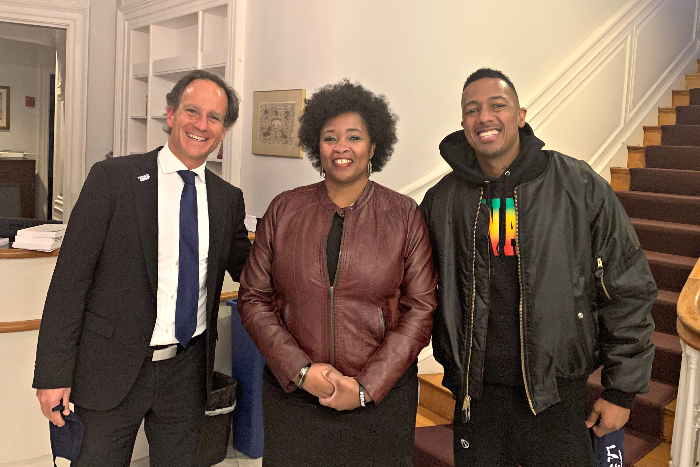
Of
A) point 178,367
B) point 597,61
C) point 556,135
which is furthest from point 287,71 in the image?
point 178,367

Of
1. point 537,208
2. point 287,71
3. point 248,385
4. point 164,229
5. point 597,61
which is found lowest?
point 248,385

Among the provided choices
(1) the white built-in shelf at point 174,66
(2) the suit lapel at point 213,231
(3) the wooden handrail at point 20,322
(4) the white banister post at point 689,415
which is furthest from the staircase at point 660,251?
(1) the white built-in shelf at point 174,66

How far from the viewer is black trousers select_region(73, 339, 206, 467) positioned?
173 cm

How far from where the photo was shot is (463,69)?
3736mm

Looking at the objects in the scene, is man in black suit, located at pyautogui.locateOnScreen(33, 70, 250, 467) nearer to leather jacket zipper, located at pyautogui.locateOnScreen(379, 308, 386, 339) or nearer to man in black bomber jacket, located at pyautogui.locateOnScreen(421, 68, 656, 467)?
leather jacket zipper, located at pyautogui.locateOnScreen(379, 308, 386, 339)

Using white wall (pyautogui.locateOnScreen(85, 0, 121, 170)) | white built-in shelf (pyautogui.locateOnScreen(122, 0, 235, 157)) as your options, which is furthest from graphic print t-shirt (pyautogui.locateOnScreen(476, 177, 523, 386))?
white wall (pyautogui.locateOnScreen(85, 0, 121, 170))

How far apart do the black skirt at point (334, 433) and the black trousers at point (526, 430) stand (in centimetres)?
23

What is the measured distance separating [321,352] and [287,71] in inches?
115

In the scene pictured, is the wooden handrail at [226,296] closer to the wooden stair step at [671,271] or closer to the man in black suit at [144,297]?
the man in black suit at [144,297]

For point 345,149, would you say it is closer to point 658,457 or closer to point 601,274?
point 601,274

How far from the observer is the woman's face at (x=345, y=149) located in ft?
5.51

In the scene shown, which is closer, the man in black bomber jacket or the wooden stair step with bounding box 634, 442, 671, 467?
the man in black bomber jacket

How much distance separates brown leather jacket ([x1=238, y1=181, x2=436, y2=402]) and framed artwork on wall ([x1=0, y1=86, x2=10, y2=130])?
853cm

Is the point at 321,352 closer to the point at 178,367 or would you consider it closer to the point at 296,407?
the point at 296,407
